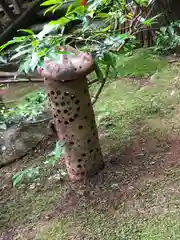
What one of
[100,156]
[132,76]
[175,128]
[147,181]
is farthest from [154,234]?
[132,76]

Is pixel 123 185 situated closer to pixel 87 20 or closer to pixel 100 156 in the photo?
pixel 100 156

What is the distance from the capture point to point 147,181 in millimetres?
2004

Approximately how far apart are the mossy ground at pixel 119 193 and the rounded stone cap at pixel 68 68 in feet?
1.81

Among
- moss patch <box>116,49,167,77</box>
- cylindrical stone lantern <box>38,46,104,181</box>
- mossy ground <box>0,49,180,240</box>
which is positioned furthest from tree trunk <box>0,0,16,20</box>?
cylindrical stone lantern <box>38,46,104,181</box>

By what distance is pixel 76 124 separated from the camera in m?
1.97

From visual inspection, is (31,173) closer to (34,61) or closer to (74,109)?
(74,109)

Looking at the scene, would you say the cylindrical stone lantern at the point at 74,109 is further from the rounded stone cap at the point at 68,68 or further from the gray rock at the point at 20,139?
the gray rock at the point at 20,139

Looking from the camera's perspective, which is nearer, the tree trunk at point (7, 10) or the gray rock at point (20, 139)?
the gray rock at point (20, 139)

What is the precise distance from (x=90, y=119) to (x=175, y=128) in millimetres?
643

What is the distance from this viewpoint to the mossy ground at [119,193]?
177 cm

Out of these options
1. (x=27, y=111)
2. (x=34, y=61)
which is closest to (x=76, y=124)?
Answer: (x=27, y=111)

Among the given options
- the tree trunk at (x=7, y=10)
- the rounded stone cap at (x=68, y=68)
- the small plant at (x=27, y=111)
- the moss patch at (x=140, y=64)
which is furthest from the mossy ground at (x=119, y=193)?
the tree trunk at (x=7, y=10)

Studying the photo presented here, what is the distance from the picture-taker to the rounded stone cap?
1.86 metres

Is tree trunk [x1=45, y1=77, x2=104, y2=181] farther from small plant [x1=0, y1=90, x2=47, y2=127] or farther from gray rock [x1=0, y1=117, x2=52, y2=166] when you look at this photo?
gray rock [x1=0, y1=117, x2=52, y2=166]
